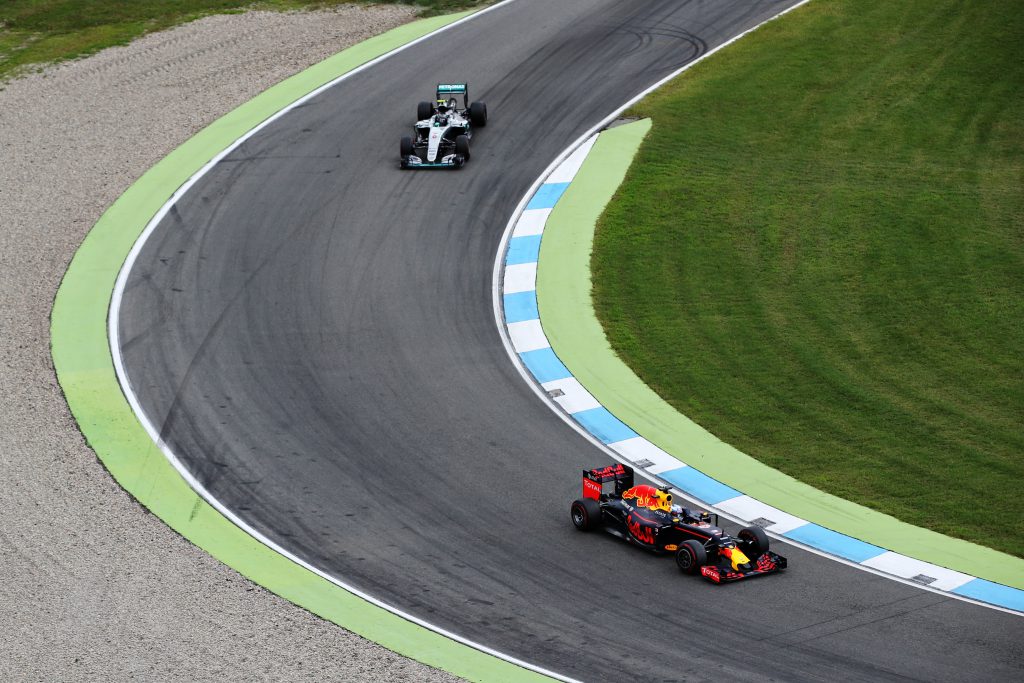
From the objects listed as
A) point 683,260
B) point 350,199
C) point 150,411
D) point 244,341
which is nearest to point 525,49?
point 350,199

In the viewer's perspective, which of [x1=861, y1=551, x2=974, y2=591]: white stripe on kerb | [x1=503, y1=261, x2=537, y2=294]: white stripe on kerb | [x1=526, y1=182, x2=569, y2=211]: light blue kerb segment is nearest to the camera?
[x1=861, y1=551, x2=974, y2=591]: white stripe on kerb

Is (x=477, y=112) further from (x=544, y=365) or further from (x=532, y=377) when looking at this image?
(x=532, y=377)

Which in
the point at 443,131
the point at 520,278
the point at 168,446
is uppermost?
the point at 443,131

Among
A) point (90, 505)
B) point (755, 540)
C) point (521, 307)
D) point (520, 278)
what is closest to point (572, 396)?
point (521, 307)

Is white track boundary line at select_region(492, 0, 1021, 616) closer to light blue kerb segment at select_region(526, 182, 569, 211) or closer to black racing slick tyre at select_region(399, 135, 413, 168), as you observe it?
light blue kerb segment at select_region(526, 182, 569, 211)

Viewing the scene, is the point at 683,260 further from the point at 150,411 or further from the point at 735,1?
the point at 735,1

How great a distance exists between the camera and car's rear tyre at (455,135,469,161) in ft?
89.6

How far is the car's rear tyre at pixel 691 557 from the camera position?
15.1m

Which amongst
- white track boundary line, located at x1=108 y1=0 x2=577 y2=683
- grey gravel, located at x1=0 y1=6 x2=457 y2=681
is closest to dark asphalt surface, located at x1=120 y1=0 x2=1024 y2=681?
white track boundary line, located at x1=108 y1=0 x2=577 y2=683

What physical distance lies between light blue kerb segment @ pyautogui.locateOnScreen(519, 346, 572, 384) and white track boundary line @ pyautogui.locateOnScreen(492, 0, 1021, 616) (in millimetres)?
114

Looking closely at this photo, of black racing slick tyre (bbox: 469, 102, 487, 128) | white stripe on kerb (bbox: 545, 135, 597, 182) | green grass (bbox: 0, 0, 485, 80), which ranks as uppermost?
green grass (bbox: 0, 0, 485, 80)

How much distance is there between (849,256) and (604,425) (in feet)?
24.6

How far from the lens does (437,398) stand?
1981 centimetres

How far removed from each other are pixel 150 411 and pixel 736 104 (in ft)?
53.3
